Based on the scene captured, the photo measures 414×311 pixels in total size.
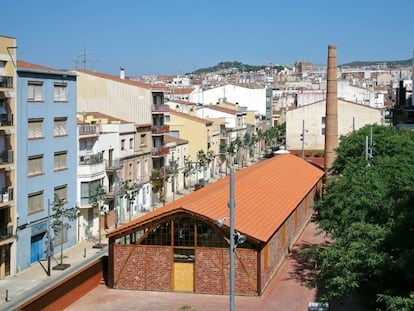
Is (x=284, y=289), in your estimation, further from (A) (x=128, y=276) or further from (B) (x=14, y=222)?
(B) (x=14, y=222)

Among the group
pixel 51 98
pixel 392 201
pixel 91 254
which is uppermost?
pixel 51 98

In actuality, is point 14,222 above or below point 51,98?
below

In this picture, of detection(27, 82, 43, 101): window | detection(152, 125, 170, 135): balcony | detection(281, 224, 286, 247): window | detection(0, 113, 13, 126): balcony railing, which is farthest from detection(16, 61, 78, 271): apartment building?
detection(152, 125, 170, 135): balcony

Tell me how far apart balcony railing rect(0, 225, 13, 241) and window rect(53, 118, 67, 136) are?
7710mm

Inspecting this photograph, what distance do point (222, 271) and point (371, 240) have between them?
29.0ft

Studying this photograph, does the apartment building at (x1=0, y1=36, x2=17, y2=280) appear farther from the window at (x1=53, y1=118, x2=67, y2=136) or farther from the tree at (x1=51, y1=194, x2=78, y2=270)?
the window at (x1=53, y1=118, x2=67, y2=136)

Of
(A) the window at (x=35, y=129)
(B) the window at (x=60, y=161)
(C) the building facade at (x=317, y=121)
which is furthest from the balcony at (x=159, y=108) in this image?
(C) the building facade at (x=317, y=121)

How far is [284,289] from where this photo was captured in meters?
30.8

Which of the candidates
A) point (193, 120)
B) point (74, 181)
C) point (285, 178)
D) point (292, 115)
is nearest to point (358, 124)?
point (292, 115)

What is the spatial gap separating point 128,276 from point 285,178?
68.5 feet

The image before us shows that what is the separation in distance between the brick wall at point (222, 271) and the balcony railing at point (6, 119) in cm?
1355

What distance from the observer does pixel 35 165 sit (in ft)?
130

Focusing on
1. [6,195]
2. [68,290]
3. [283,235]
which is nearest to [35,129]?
[6,195]

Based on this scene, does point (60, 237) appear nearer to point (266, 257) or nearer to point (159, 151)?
point (266, 257)
